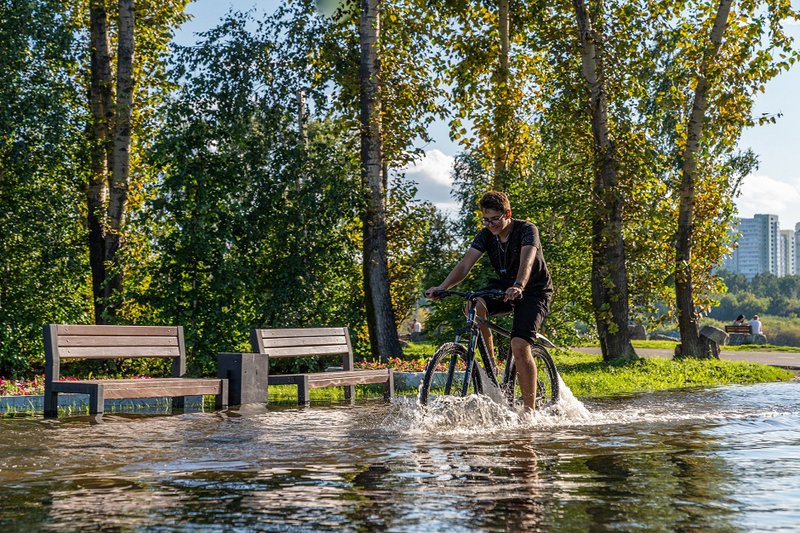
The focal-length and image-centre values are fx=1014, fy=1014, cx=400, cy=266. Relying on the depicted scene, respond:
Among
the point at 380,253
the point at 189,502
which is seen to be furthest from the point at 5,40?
the point at 189,502

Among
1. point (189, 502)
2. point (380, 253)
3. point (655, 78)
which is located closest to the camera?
point (189, 502)

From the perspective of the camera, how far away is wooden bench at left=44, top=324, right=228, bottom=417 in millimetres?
10117

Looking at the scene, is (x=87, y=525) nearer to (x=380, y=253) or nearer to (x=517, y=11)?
(x=380, y=253)

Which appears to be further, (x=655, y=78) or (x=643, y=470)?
(x=655, y=78)

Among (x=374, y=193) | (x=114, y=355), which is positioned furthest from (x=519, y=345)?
(x=374, y=193)

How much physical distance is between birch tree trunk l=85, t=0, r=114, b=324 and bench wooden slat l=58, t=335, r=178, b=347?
25.5 feet

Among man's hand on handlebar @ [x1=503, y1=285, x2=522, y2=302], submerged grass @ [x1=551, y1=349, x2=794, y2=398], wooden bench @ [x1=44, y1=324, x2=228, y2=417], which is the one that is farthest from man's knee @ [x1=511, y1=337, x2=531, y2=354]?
submerged grass @ [x1=551, y1=349, x2=794, y2=398]

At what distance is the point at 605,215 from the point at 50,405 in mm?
12213

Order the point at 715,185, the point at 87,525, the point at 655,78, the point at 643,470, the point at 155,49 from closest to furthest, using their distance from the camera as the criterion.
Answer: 1. the point at 87,525
2. the point at 643,470
3. the point at 655,78
4. the point at 155,49
5. the point at 715,185

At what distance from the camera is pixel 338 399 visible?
1341 cm

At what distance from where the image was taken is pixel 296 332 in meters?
12.7

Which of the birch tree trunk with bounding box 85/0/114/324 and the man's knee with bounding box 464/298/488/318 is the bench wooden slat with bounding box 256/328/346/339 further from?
the birch tree trunk with bounding box 85/0/114/324

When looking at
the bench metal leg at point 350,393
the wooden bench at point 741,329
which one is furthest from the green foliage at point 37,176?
the wooden bench at point 741,329

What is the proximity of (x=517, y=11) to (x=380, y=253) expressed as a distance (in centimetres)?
651
